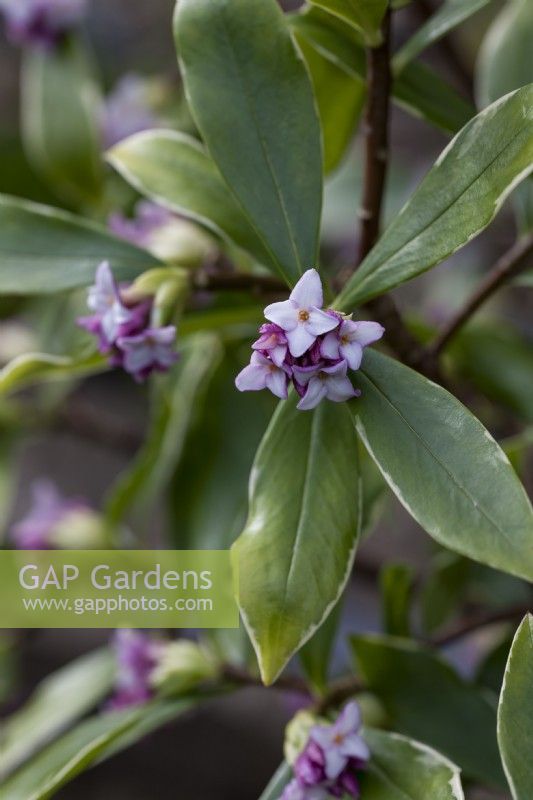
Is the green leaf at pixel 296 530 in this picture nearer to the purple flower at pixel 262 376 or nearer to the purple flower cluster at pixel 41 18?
the purple flower at pixel 262 376

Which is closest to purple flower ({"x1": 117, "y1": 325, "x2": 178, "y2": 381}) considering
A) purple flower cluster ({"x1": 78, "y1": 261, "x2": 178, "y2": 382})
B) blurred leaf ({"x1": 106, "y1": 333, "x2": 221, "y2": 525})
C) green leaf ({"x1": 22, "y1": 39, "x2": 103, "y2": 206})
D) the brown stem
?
purple flower cluster ({"x1": 78, "y1": 261, "x2": 178, "y2": 382})

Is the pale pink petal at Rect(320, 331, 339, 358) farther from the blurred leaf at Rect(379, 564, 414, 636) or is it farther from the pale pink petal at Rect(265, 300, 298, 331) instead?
the blurred leaf at Rect(379, 564, 414, 636)

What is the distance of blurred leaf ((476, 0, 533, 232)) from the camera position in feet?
2.64

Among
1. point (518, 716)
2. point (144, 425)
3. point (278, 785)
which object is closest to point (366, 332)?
point (518, 716)

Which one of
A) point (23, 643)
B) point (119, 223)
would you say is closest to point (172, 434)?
point (119, 223)

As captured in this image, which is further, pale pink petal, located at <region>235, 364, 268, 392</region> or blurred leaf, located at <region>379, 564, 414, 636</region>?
blurred leaf, located at <region>379, 564, 414, 636</region>

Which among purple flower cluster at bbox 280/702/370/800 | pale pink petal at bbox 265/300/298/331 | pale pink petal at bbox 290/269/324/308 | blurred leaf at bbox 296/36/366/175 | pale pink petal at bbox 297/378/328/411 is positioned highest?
blurred leaf at bbox 296/36/366/175

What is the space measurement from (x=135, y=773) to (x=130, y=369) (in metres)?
1.34

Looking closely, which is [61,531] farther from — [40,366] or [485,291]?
[485,291]

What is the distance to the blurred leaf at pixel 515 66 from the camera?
31.7 inches

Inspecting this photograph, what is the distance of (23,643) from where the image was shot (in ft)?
5.12

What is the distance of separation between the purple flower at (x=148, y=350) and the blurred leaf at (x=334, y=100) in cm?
28

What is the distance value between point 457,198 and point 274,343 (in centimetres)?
14

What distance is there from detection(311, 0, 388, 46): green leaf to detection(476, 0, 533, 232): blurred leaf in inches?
9.7
